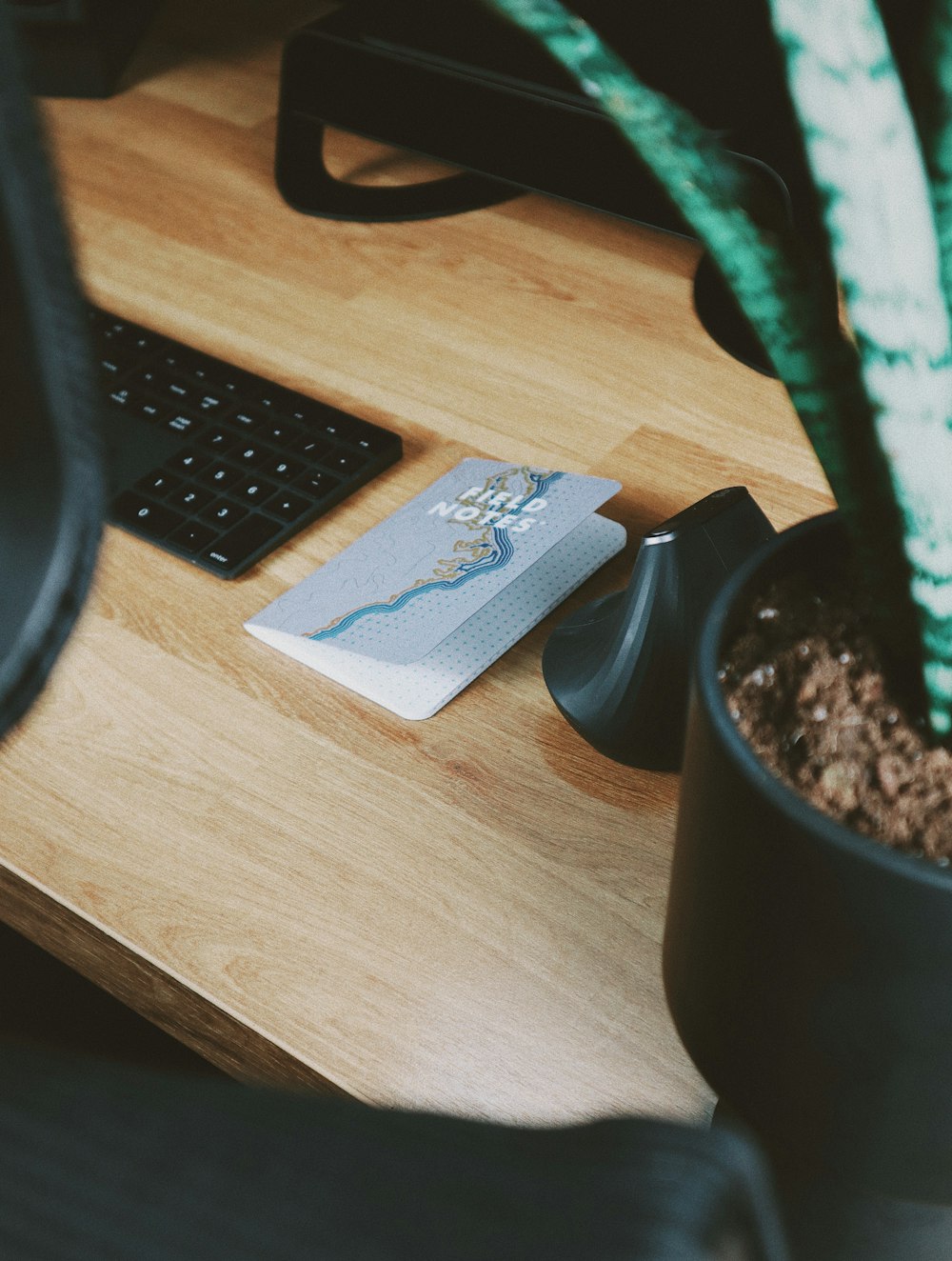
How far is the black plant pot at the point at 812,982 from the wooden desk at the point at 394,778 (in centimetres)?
7

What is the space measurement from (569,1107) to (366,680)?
21cm

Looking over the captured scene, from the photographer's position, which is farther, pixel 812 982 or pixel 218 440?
pixel 218 440

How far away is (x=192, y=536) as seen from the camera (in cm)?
61

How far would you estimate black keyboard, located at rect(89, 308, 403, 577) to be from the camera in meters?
0.62

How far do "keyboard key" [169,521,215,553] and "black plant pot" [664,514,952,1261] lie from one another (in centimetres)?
34

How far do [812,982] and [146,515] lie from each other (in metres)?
0.44

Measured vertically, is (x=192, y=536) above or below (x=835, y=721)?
below

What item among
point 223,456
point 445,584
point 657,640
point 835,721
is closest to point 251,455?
point 223,456

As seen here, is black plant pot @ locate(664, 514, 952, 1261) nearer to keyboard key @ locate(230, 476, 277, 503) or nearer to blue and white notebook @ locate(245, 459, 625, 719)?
blue and white notebook @ locate(245, 459, 625, 719)

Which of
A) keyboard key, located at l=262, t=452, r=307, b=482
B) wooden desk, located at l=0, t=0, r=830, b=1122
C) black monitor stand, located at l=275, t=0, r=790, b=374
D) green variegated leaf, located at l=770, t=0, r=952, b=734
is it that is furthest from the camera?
black monitor stand, located at l=275, t=0, r=790, b=374

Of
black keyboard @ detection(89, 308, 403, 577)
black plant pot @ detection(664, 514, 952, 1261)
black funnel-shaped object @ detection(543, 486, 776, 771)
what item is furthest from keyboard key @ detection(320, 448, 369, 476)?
black plant pot @ detection(664, 514, 952, 1261)

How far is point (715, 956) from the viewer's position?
32cm

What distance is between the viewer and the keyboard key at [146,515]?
619 millimetres

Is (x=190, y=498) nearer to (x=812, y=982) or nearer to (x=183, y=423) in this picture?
(x=183, y=423)
